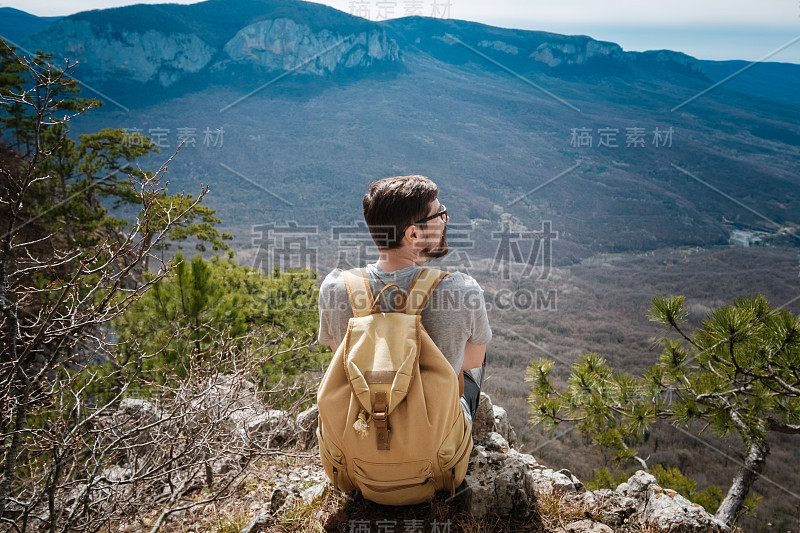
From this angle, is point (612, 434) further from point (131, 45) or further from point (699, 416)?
point (131, 45)

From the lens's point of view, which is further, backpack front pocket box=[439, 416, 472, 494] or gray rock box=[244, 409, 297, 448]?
gray rock box=[244, 409, 297, 448]

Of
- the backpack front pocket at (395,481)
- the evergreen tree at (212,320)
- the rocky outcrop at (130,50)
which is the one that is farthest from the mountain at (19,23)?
the backpack front pocket at (395,481)

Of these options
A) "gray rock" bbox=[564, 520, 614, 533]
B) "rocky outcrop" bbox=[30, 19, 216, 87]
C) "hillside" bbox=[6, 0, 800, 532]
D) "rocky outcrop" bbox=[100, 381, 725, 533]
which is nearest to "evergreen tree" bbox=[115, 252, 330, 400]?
"rocky outcrop" bbox=[100, 381, 725, 533]

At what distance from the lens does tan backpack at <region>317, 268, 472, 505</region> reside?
53.9 inches

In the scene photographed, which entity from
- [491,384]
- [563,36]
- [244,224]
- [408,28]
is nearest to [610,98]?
[563,36]

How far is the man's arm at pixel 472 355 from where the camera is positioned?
166 centimetres

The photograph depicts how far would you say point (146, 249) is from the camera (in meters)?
1.46

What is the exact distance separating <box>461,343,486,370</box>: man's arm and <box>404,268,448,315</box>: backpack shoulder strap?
0.32 metres

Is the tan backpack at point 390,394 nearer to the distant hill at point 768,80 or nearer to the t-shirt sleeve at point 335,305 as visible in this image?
the t-shirt sleeve at point 335,305

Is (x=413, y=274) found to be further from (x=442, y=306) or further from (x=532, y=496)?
(x=532, y=496)

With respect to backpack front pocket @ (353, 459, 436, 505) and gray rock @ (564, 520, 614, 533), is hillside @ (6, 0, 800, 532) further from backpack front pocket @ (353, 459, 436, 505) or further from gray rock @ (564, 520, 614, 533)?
backpack front pocket @ (353, 459, 436, 505)

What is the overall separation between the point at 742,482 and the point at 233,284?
19.7 feet

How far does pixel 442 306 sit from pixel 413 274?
155mm

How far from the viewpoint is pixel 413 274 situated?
154 centimetres
